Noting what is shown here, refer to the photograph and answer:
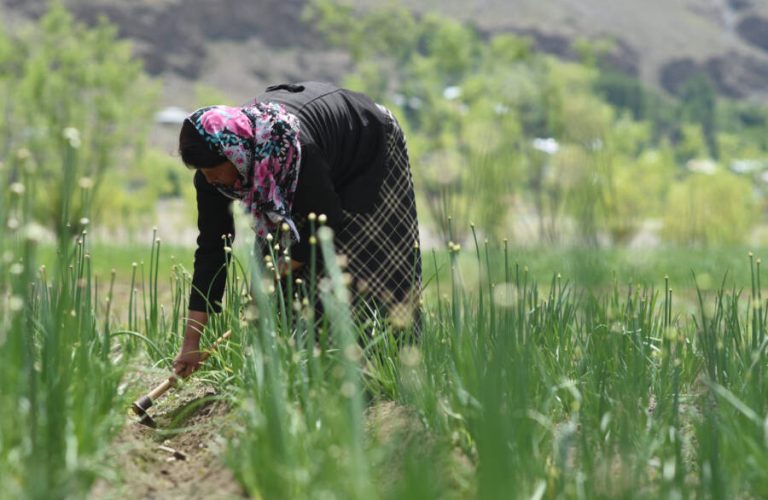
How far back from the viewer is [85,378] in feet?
7.22

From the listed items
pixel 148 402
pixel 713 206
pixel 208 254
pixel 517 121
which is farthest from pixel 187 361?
pixel 713 206

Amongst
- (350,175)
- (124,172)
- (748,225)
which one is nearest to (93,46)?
(124,172)

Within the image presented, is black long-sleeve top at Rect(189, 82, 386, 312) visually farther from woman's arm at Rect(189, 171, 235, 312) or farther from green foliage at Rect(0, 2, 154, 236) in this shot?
green foliage at Rect(0, 2, 154, 236)

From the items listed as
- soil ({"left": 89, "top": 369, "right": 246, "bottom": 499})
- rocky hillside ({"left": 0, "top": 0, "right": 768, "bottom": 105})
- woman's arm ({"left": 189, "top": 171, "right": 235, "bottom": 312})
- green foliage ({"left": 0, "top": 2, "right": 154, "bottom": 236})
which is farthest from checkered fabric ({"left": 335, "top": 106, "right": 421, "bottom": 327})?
rocky hillside ({"left": 0, "top": 0, "right": 768, "bottom": 105})

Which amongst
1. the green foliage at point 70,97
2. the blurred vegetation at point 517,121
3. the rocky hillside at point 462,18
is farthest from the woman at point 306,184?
the rocky hillside at point 462,18

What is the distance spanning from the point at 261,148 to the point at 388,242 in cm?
70

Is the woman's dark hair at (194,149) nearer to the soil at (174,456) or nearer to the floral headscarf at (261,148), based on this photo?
the floral headscarf at (261,148)

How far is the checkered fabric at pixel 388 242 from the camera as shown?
3328 mm

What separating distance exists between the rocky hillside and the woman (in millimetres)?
82998

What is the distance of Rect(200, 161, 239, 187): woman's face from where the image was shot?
9.59 ft

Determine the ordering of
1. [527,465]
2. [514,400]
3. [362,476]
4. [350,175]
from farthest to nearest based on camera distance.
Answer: [350,175] → [514,400] → [527,465] → [362,476]

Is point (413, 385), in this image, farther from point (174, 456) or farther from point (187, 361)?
point (187, 361)

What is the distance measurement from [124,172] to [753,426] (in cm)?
2258

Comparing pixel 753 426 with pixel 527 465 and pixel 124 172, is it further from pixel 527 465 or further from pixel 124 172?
pixel 124 172
